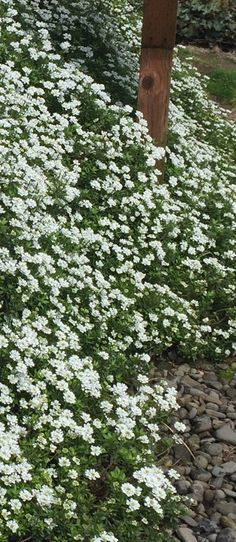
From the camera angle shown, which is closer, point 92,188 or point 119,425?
point 119,425

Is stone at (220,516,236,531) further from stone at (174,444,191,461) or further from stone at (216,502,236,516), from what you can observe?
stone at (174,444,191,461)

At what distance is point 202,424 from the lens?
5539 mm

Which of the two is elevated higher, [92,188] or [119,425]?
[92,188]

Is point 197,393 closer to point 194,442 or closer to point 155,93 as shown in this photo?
point 194,442

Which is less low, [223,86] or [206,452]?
[223,86]

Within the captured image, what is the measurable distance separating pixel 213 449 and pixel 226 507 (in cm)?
57

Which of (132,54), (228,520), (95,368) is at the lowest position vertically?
(228,520)

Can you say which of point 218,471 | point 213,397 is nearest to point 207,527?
point 218,471

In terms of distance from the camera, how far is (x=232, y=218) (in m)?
7.45

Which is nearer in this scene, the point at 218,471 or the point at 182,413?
the point at 218,471

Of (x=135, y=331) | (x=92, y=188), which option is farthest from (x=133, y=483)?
(x=92, y=188)

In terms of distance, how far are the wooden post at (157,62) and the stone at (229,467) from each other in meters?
3.32

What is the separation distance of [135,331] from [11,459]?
71.2 inches

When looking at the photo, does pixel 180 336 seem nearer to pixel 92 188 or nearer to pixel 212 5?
pixel 92 188
